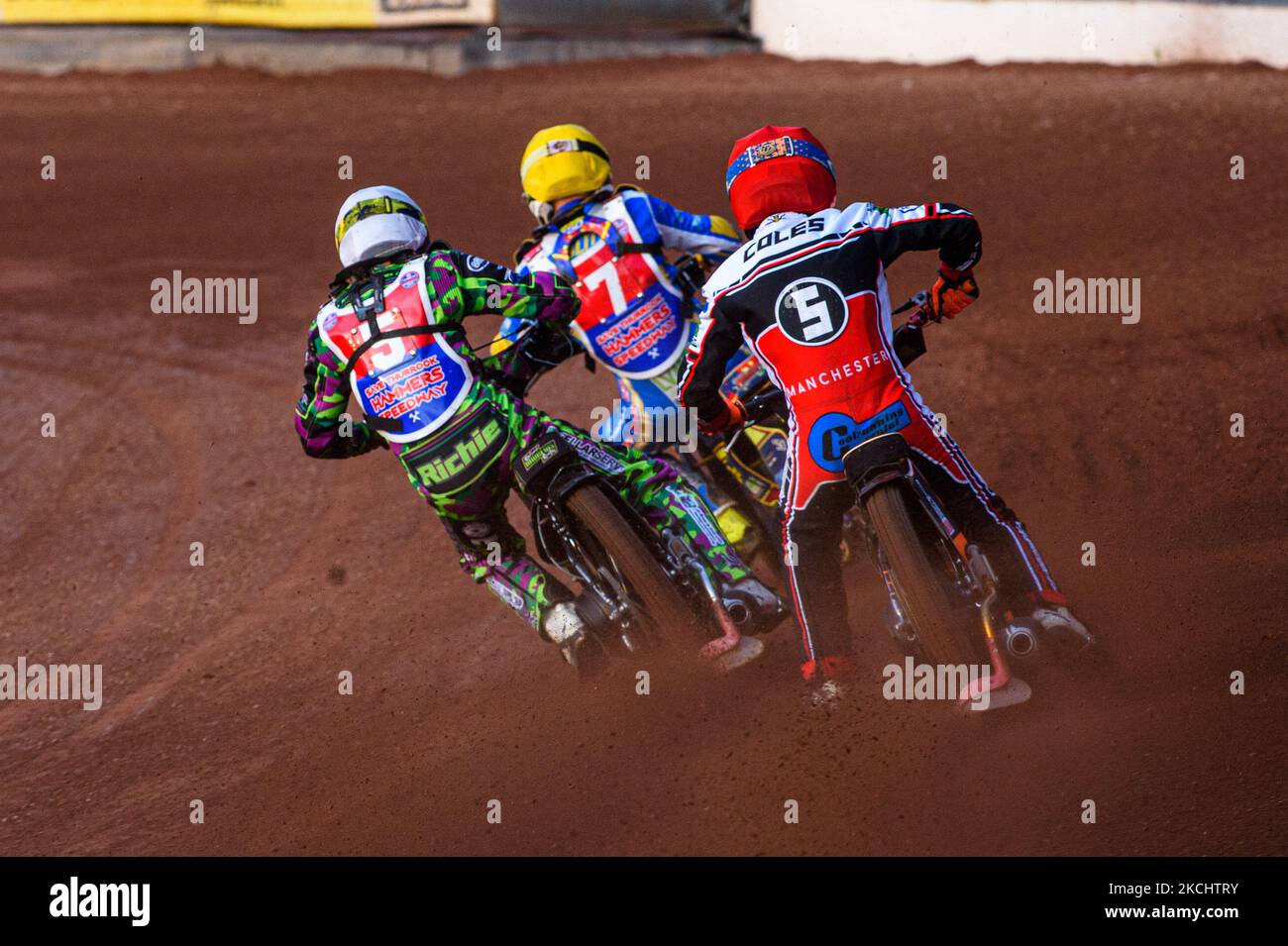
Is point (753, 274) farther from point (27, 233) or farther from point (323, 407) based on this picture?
point (27, 233)

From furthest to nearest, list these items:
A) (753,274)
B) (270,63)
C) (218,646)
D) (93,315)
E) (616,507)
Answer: (270,63)
(93,315)
(218,646)
(616,507)
(753,274)

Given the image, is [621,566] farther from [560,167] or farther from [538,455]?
Answer: [560,167]

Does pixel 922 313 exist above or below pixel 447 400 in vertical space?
above

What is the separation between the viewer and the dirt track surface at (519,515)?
5.13 meters

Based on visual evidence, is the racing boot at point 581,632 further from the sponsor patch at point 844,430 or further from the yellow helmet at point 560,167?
the yellow helmet at point 560,167

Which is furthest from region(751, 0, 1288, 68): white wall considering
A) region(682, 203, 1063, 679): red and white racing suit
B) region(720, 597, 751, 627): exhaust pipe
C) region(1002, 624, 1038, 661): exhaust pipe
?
region(1002, 624, 1038, 661): exhaust pipe

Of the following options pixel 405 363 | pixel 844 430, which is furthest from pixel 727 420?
pixel 405 363

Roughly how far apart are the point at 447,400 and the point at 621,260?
1232 millimetres

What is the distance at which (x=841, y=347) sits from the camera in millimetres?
4961

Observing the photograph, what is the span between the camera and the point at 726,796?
5.21m

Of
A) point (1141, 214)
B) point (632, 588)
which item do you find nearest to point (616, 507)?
point (632, 588)

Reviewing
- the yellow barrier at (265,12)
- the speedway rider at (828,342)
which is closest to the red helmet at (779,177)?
the speedway rider at (828,342)

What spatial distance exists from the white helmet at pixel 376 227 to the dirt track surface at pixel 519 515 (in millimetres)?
2149

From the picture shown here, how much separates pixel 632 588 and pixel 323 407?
155 cm
